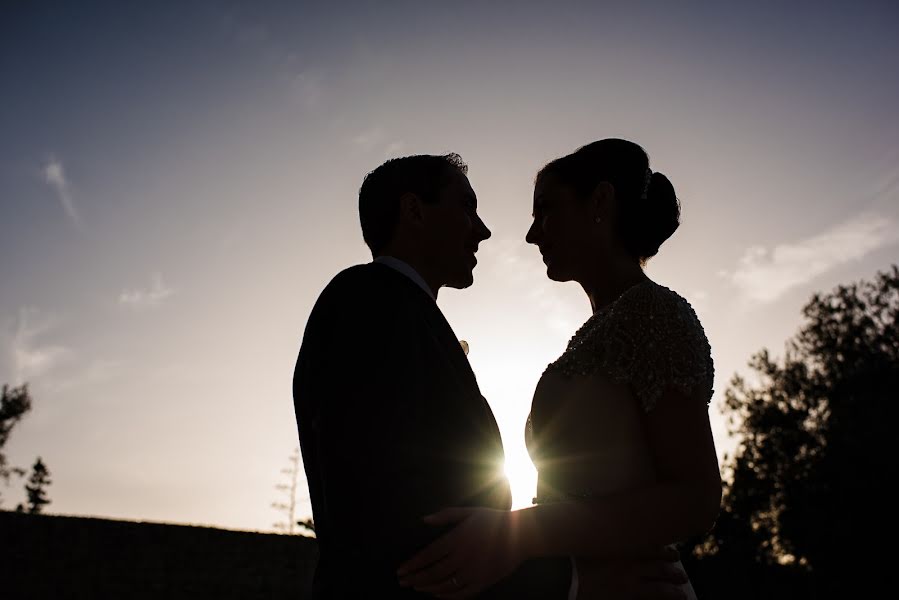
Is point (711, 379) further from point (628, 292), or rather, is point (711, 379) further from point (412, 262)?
point (412, 262)

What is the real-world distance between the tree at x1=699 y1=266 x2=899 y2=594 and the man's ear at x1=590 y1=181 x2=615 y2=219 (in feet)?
83.3

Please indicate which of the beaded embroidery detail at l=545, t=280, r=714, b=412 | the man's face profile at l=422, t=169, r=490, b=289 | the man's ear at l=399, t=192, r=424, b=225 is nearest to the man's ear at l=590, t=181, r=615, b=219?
the beaded embroidery detail at l=545, t=280, r=714, b=412

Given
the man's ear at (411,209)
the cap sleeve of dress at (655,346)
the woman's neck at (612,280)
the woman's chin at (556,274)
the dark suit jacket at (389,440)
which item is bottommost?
the dark suit jacket at (389,440)

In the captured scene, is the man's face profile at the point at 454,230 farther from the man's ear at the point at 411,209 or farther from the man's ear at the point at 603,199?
the man's ear at the point at 603,199

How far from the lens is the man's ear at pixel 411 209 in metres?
3.38

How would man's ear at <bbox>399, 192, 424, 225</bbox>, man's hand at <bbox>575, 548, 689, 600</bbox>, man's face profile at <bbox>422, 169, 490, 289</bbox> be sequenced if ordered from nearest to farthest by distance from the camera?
man's hand at <bbox>575, 548, 689, 600</bbox>
man's ear at <bbox>399, 192, 424, 225</bbox>
man's face profile at <bbox>422, 169, 490, 289</bbox>

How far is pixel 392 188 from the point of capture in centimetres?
345

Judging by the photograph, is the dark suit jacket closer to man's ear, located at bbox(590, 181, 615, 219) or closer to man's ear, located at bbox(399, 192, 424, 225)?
man's ear, located at bbox(399, 192, 424, 225)

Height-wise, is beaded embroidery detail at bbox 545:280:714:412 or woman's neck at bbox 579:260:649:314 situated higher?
woman's neck at bbox 579:260:649:314

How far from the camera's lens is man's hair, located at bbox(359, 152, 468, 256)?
3.38 meters

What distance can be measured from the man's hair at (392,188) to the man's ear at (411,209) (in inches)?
0.9

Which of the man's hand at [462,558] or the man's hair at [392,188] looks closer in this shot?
the man's hand at [462,558]

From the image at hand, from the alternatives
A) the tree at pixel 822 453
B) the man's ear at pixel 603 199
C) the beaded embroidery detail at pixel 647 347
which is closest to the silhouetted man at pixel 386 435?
the beaded embroidery detail at pixel 647 347

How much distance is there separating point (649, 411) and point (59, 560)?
17.2 m
